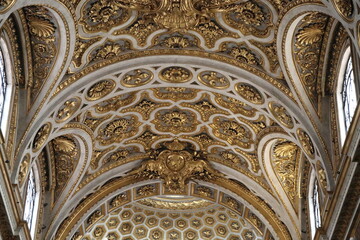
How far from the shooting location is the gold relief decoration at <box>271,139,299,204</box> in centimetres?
2292

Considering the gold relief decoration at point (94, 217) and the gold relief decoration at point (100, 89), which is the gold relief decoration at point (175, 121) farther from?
the gold relief decoration at point (94, 217)

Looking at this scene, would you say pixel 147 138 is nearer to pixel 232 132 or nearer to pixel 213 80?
pixel 232 132

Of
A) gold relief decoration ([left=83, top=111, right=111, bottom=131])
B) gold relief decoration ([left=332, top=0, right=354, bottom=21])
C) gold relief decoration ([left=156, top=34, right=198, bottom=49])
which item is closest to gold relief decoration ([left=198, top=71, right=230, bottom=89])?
gold relief decoration ([left=156, top=34, right=198, bottom=49])

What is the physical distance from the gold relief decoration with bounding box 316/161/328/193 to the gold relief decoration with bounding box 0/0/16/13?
358 inches

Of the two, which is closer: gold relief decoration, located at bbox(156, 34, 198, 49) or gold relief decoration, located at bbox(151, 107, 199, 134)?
gold relief decoration, located at bbox(156, 34, 198, 49)

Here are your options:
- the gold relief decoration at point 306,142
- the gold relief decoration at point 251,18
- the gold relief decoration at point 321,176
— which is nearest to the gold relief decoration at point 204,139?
the gold relief decoration at point 306,142

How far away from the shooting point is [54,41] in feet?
A: 62.1

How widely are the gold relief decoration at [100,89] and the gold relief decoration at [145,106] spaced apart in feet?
4.97

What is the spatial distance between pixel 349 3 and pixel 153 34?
617cm

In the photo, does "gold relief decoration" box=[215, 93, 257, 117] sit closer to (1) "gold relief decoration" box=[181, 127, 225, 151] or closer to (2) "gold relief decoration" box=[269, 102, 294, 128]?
(2) "gold relief decoration" box=[269, 102, 294, 128]

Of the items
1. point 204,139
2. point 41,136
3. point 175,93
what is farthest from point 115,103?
point 204,139

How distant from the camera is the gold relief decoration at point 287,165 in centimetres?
2292

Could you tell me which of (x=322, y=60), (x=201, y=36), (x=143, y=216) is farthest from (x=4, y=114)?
(x=143, y=216)

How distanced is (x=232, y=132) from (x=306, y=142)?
404 centimetres
